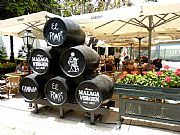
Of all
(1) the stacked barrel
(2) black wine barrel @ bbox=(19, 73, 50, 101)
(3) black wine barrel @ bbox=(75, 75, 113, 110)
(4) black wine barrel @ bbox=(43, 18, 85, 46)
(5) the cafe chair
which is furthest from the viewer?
(5) the cafe chair

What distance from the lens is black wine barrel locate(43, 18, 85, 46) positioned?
5113 millimetres

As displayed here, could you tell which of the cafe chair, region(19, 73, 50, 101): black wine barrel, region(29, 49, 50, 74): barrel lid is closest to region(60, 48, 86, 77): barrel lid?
region(29, 49, 50, 74): barrel lid

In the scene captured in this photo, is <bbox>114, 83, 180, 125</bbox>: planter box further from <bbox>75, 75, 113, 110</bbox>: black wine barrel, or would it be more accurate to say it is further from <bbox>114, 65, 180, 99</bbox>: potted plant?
<bbox>75, 75, 113, 110</bbox>: black wine barrel

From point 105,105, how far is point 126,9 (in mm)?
2297

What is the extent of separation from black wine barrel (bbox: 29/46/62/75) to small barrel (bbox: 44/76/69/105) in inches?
13.5

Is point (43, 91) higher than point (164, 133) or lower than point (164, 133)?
higher

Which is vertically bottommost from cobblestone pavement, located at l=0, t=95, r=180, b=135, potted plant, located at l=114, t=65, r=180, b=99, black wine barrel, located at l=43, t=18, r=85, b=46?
cobblestone pavement, located at l=0, t=95, r=180, b=135

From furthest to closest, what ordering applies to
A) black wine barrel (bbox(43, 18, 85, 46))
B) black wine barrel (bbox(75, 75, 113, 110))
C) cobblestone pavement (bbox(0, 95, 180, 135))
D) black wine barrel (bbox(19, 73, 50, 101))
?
black wine barrel (bbox(19, 73, 50, 101))
black wine barrel (bbox(43, 18, 85, 46))
black wine barrel (bbox(75, 75, 113, 110))
cobblestone pavement (bbox(0, 95, 180, 135))

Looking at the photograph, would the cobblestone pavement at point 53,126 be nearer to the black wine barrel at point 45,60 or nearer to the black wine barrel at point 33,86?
the black wine barrel at point 33,86

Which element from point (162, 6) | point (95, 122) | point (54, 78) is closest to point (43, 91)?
point (54, 78)

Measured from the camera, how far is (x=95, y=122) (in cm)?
505

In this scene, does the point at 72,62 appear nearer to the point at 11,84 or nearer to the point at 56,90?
the point at 56,90

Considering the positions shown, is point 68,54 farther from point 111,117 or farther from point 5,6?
point 5,6

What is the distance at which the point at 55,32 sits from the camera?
5.29m
